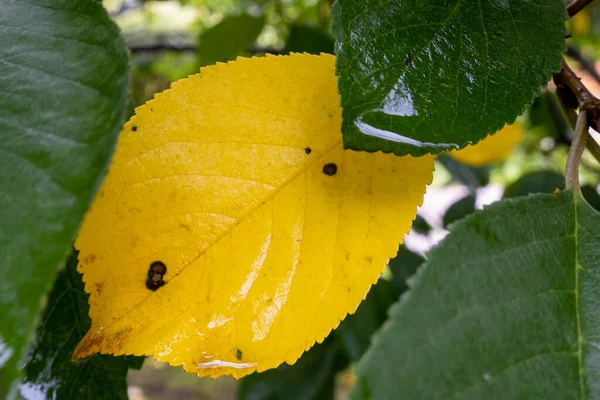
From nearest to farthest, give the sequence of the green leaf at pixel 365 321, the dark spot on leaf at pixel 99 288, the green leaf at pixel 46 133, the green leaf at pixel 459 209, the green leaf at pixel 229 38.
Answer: the green leaf at pixel 46 133
the dark spot on leaf at pixel 99 288
the green leaf at pixel 365 321
the green leaf at pixel 459 209
the green leaf at pixel 229 38

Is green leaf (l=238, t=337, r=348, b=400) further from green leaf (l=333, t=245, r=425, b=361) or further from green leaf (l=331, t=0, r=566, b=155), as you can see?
green leaf (l=331, t=0, r=566, b=155)

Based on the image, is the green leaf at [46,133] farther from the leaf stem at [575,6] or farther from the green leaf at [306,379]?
the green leaf at [306,379]

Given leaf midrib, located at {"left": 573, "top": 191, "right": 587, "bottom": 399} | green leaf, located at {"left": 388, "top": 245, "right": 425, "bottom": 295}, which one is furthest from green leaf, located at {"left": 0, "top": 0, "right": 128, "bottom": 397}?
green leaf, located at {"left": 388, "top": 245, "right": 425, "bottom": 295}

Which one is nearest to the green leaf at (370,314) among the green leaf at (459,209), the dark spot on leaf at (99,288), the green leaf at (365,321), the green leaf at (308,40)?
the green leaf at (365,321)

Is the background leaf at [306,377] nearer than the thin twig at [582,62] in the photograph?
No

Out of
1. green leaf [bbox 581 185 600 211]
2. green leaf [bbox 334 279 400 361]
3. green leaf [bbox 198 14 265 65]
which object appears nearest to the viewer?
green leaf [bbox 581 185 600 211]

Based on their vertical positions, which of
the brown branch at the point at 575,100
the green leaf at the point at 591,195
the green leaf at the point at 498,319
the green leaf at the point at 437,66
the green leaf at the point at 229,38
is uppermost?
the green leaf at the point at 437,66

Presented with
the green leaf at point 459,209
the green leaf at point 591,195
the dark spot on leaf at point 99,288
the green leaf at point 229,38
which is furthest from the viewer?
the green leaf at point 229,38

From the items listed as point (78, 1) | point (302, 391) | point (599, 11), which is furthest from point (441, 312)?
point (599, 11)
